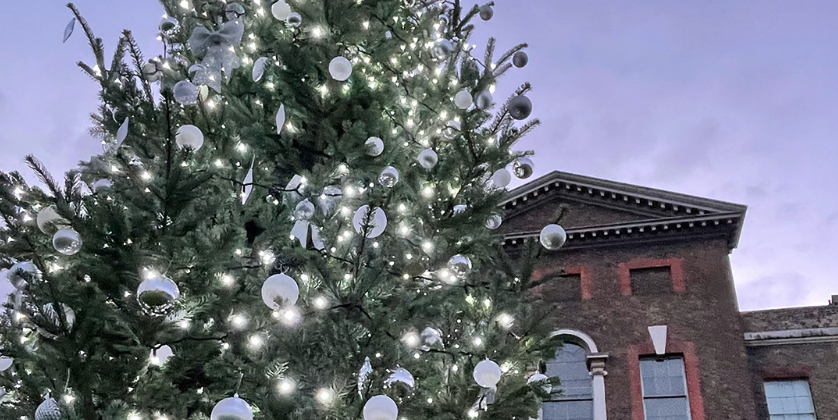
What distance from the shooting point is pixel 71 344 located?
2.83 meters

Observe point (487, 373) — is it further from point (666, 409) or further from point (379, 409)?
point (666, 409)

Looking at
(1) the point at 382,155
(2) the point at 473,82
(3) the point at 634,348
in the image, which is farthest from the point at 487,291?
(3) the point at 634,348

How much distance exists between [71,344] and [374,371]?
150 centimetres

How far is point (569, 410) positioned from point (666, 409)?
6.67 feet

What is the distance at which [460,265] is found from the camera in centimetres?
443

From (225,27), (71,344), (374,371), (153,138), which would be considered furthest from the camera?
(225,27)

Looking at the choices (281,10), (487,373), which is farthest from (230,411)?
(281,10)

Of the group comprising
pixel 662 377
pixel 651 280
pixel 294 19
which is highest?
pixel 651 280

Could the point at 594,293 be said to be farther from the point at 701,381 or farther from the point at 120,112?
the point at 120,112

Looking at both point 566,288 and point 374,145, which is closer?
point 374,145

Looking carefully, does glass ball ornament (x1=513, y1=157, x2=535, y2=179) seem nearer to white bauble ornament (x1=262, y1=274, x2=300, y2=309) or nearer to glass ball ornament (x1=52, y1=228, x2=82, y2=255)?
white bauble ornament (x1=262, y1=274, x2=300, y2=309)

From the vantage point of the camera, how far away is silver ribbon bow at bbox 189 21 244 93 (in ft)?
12.7

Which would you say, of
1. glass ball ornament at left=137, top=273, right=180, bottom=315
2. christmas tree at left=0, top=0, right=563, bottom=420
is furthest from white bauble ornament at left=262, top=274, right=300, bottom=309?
glass ball ornament at left=137, top=273, right=180, bottom=315

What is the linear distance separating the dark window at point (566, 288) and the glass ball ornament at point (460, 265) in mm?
10301
